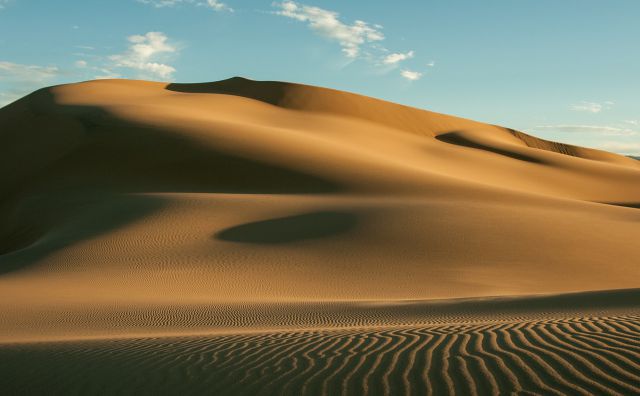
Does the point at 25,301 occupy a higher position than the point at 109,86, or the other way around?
the point at 109,86

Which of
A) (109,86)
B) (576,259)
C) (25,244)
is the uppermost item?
(109,86)

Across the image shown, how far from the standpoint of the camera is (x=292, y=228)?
19938 mm

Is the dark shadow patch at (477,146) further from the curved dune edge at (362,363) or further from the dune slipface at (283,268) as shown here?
the curved dune edge at (362,363)

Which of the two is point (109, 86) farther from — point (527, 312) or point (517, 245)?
point (527, 312)

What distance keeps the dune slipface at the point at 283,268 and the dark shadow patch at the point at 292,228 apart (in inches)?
4.8

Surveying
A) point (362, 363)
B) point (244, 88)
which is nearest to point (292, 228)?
point (362, 363)

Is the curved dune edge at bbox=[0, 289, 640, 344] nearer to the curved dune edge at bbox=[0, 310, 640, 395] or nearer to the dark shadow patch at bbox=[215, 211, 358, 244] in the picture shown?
the curved dune edge at bbox=[0, 310, 640, 395]

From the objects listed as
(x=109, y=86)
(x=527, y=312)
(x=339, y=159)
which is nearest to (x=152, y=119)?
(x=339, y=159)

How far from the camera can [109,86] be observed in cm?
6247

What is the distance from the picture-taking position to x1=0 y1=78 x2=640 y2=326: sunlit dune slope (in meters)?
15.2

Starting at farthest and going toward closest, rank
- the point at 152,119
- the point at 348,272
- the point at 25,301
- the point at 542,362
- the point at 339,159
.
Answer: the point at 152,119 < the point at 339,159 < the point at 348,272 < the point at 25,301 < the point at 542,362

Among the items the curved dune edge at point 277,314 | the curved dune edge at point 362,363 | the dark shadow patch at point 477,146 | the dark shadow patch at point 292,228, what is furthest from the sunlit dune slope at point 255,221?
the dark shadow patch at point 477,146

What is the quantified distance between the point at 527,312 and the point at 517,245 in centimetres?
905

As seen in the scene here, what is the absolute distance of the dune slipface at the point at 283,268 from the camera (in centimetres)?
555
